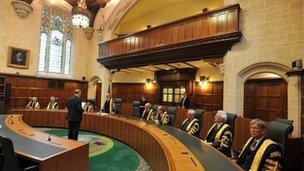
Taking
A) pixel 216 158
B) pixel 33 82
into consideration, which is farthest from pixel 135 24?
pixel 216 158

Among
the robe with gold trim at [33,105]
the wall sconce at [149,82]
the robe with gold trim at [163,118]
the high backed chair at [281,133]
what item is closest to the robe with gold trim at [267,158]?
the high backed chair at [281,133]

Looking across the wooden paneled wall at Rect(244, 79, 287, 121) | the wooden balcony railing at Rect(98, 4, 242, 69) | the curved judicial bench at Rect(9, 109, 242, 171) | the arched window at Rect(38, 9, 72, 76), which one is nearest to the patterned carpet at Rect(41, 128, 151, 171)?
the curved judicial bench at Rect(9, 109, 242, 171)

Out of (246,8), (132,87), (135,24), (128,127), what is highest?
(135,24)

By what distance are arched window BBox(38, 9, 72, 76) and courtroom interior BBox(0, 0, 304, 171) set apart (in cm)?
5

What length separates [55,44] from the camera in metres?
12.6

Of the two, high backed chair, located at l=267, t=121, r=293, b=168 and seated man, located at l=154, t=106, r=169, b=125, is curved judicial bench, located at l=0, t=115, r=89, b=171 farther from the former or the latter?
seated man, located at l=154, t=106, r=169, b=125

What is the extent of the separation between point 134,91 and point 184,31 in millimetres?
6190

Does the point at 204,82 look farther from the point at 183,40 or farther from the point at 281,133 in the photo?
the point at 281,133

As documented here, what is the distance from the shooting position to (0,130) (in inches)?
170

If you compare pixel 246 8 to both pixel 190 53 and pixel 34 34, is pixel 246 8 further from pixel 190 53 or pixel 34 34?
pixel 34 34

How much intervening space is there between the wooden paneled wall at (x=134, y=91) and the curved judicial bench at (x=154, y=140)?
4.76m

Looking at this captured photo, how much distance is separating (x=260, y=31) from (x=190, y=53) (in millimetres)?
2302

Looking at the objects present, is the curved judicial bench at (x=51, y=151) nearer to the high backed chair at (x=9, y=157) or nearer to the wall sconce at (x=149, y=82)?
the high backed chair at (x=9, y=157)

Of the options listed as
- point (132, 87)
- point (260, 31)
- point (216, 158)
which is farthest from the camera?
point (132, 87)
